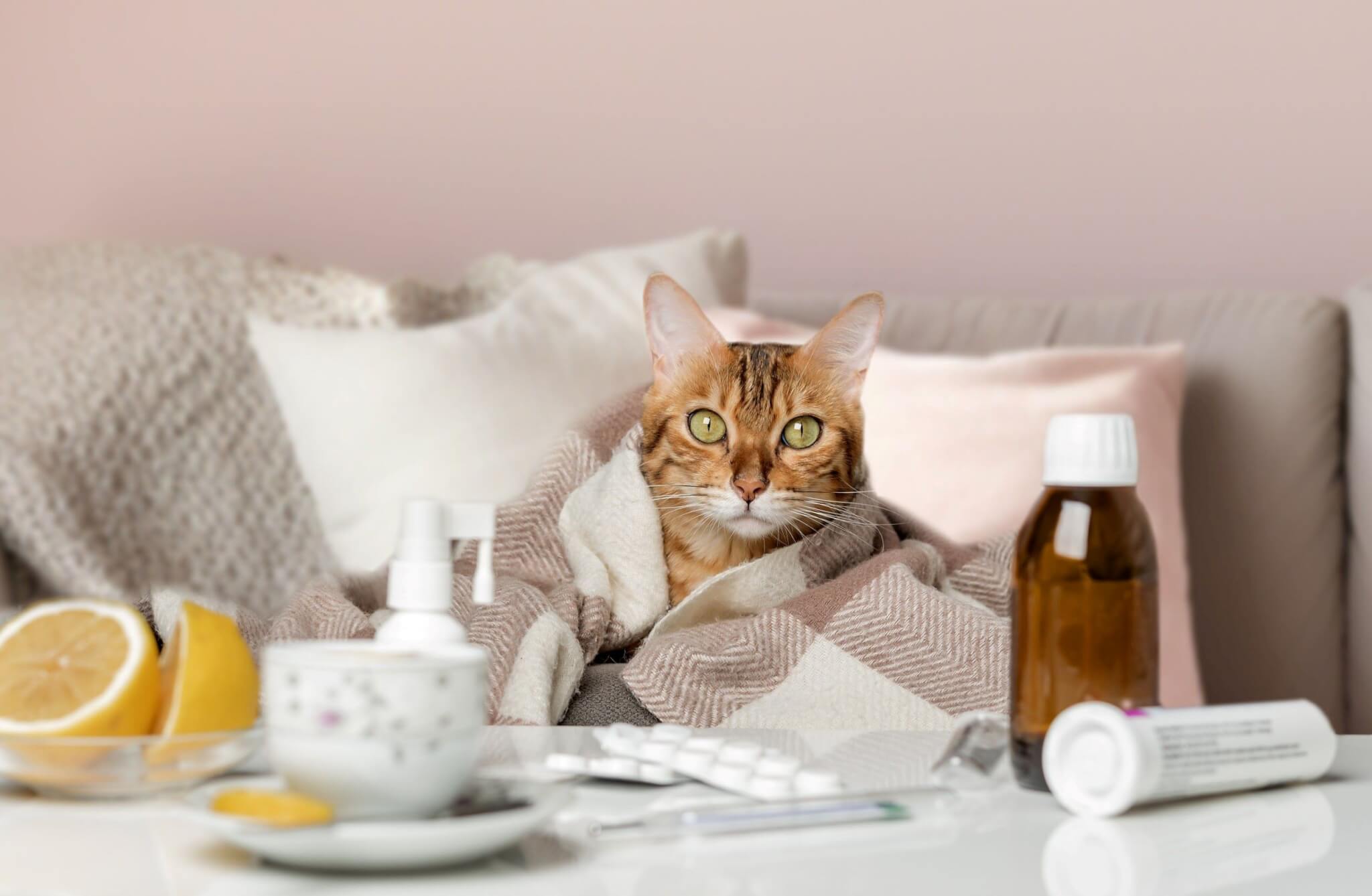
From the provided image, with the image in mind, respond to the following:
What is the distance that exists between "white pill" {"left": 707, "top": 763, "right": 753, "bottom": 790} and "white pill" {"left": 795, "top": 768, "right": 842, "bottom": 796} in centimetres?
2

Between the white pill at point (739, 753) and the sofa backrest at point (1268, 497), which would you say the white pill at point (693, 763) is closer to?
the white pill at point (739, 753)

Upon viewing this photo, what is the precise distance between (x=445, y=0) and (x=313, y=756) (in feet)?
6.57

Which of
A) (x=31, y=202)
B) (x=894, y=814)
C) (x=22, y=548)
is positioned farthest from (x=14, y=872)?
(x=31, y=202)

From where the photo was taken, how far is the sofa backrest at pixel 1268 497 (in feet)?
5.55

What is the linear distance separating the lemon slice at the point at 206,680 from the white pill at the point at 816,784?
9.9 inches

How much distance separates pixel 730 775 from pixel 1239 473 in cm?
138

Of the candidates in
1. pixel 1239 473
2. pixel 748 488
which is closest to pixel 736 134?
pixel 1239 473

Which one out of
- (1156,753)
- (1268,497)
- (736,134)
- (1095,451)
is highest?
(736,134)

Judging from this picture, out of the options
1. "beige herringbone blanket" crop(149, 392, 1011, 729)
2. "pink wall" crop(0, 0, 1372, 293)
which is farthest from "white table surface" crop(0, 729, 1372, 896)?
"pink wall" crop(0, 0, 1372, 293)

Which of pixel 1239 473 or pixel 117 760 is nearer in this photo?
pixel 117 760

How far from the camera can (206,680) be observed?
56 centimetres

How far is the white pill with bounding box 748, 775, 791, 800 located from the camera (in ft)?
1.80

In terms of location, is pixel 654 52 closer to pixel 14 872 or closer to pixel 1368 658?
pixel 1368 658

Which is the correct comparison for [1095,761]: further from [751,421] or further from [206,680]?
[751,421]
